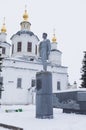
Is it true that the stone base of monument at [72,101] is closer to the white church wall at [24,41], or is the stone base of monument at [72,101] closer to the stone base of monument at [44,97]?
the stone base of monument at [44,97]

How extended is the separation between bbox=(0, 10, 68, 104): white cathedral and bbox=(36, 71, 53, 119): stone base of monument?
24.2 metres

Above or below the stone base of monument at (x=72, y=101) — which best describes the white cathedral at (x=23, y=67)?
above

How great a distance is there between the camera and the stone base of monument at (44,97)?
423 inches

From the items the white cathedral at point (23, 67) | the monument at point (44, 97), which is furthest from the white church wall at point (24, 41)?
the monument at point (44, 97)

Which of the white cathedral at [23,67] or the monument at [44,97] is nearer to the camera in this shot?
the monument at [44,97]

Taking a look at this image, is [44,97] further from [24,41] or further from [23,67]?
[24,41]

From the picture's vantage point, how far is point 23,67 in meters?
37.7

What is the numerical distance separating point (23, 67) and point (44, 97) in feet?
88.5

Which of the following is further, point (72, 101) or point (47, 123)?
point (72, 101)

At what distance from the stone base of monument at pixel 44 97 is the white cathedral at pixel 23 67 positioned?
79.4 ft

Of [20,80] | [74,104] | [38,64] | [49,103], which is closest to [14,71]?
[20,80]

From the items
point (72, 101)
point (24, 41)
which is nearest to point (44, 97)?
point (72, 101)

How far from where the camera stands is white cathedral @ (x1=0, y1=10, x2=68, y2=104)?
3591 cm

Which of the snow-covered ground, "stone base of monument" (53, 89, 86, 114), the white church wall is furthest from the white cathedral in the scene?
the snow-covered ground
